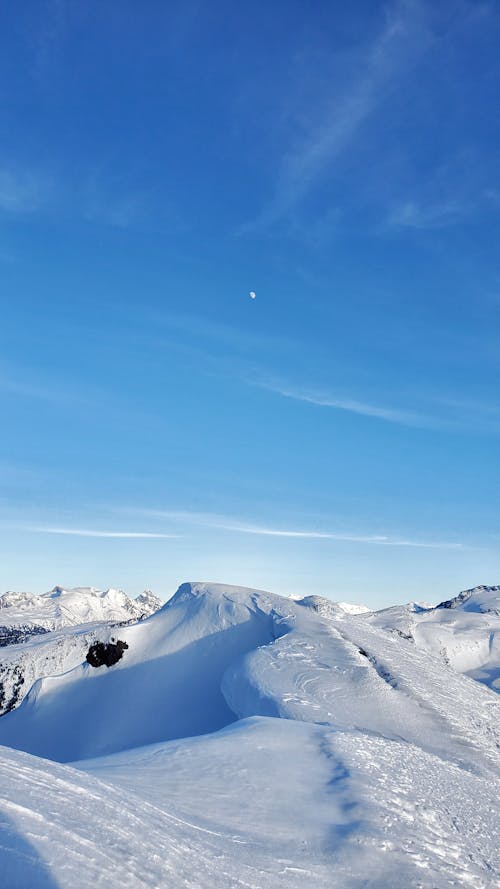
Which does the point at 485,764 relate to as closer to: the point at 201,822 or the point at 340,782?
the point at 340,782

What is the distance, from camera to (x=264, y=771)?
44.9ft

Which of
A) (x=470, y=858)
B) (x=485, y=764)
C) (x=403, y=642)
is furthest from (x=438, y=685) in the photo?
(x=470, y=858)

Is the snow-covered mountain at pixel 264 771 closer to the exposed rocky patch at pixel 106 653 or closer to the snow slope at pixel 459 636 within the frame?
the exposed rocky patch at pixel 106 653

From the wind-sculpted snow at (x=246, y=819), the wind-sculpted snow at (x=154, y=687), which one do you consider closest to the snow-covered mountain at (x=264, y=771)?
the wind-sculpted snow at (x=246, y=819)

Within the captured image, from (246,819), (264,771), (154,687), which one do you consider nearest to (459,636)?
(154,687)

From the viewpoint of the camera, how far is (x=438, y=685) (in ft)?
108

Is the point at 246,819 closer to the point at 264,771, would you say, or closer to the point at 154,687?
the point at 264,771

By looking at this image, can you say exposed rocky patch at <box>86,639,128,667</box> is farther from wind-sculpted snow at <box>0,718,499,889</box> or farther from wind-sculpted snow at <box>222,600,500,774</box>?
wind-sculpted snow at <box>0,718,499,889</box>

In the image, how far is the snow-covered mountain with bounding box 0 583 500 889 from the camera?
772 cm

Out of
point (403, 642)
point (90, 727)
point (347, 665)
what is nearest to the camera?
point (347, 665)

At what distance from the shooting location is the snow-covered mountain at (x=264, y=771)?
7719 mm

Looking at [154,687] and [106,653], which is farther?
[106,653]

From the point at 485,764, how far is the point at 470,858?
13.4 m

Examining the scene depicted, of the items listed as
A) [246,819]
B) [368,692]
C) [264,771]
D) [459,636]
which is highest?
[459,636]
